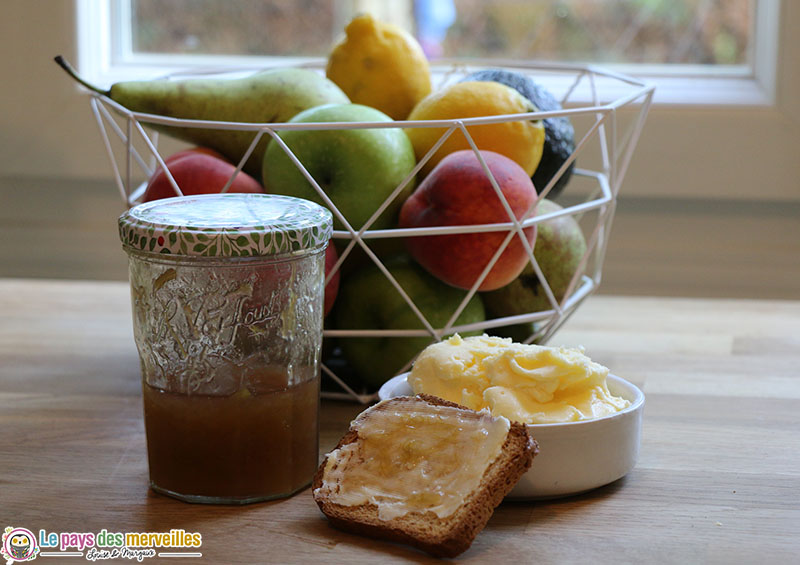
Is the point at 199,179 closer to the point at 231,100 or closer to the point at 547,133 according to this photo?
the point at 231,100

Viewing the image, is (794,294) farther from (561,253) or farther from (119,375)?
(119,375)

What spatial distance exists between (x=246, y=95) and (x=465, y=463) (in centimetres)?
38

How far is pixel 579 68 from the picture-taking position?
0.85 meters

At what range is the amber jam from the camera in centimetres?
48

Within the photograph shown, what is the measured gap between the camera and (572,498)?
1.68 ft

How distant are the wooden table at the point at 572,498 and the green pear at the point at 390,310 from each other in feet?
0.14

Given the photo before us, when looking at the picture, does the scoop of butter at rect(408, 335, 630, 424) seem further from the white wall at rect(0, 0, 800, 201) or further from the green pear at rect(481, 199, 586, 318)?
the white wall at rect(0, 0, 800, 201)

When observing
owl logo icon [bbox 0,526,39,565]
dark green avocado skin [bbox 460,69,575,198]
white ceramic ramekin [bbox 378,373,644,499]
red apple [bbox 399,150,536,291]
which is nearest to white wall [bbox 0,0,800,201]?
dark green avocado skin [bbox 460,69,575,198]

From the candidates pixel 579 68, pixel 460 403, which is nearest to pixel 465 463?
pixel 460 403

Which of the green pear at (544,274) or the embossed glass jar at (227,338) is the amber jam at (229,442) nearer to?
the embossed glass jar at (227,338)

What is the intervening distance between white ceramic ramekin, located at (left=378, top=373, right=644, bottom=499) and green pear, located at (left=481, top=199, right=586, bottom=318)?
18cm

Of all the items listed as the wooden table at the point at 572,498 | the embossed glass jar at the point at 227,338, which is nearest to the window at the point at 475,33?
the wooden table at the point at 572,498

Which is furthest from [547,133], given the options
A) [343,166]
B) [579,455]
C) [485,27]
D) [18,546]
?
[485,27]

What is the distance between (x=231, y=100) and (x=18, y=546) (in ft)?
1.25
